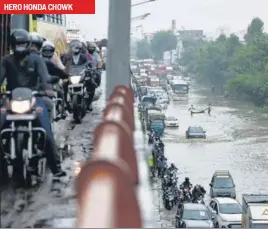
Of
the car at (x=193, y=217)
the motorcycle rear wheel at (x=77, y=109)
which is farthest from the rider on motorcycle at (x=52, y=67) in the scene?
the car at (x=193, y=217)

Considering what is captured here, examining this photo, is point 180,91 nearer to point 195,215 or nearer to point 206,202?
point 206,202

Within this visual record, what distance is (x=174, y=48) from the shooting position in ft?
426

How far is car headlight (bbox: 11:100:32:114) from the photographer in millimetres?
5184

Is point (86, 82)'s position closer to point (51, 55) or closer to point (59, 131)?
point (59, 131)

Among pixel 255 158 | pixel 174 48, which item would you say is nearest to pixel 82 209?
pixel 255 158

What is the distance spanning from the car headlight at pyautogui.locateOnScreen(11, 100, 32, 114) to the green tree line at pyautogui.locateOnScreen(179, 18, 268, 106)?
54.1m

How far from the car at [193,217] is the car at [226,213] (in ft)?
2.11

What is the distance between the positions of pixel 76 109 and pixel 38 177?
3.37 metres

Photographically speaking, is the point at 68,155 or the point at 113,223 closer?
the point at 113,223

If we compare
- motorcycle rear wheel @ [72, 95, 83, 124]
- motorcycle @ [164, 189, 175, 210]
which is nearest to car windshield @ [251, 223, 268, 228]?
motorcycle @ [164, 189, 175, 210]

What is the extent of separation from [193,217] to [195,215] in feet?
0.47

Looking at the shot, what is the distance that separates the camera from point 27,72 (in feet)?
18.5

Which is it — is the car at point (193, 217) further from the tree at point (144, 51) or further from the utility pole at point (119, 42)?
the tree at point (144, 51)

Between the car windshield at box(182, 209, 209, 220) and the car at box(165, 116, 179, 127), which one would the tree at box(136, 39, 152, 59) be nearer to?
the car at box(165, 116, 179, 127)
